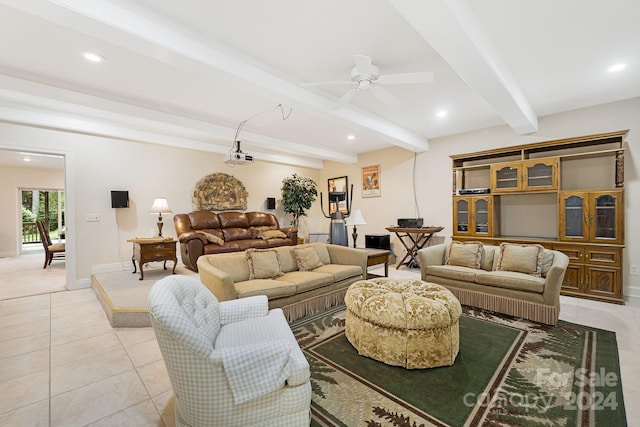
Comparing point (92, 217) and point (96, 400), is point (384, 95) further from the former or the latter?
point (92, 217)

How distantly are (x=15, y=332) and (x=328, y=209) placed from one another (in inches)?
242

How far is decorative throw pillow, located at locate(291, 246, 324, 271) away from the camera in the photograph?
140 inches

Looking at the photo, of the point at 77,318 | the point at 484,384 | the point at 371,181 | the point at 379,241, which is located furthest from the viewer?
the point at 371,181

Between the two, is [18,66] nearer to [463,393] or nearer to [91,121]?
[91,121]

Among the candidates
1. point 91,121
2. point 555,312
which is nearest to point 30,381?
point 91,121

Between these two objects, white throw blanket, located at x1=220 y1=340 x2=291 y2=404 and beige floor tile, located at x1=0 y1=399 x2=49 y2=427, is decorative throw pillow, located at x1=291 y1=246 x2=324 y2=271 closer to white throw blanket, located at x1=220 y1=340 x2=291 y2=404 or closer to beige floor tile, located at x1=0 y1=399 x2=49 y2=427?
white throw blanket, located at x1=220 y1=340 x2=291 y2=404

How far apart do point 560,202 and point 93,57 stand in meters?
5.81

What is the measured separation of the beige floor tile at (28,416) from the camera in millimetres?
1605

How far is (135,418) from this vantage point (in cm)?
165

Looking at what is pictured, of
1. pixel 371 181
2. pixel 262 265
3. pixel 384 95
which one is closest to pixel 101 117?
pixel 262 265

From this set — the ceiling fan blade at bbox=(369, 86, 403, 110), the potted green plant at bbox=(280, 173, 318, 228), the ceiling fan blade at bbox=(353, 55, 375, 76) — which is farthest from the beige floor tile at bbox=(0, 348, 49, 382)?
the potted green plant at bbox=(280, 173, 318, 228)

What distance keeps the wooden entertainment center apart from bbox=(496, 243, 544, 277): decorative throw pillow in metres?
0.80

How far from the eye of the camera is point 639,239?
→ 3.64 m

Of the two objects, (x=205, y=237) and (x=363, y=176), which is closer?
(x=205, y=237)
